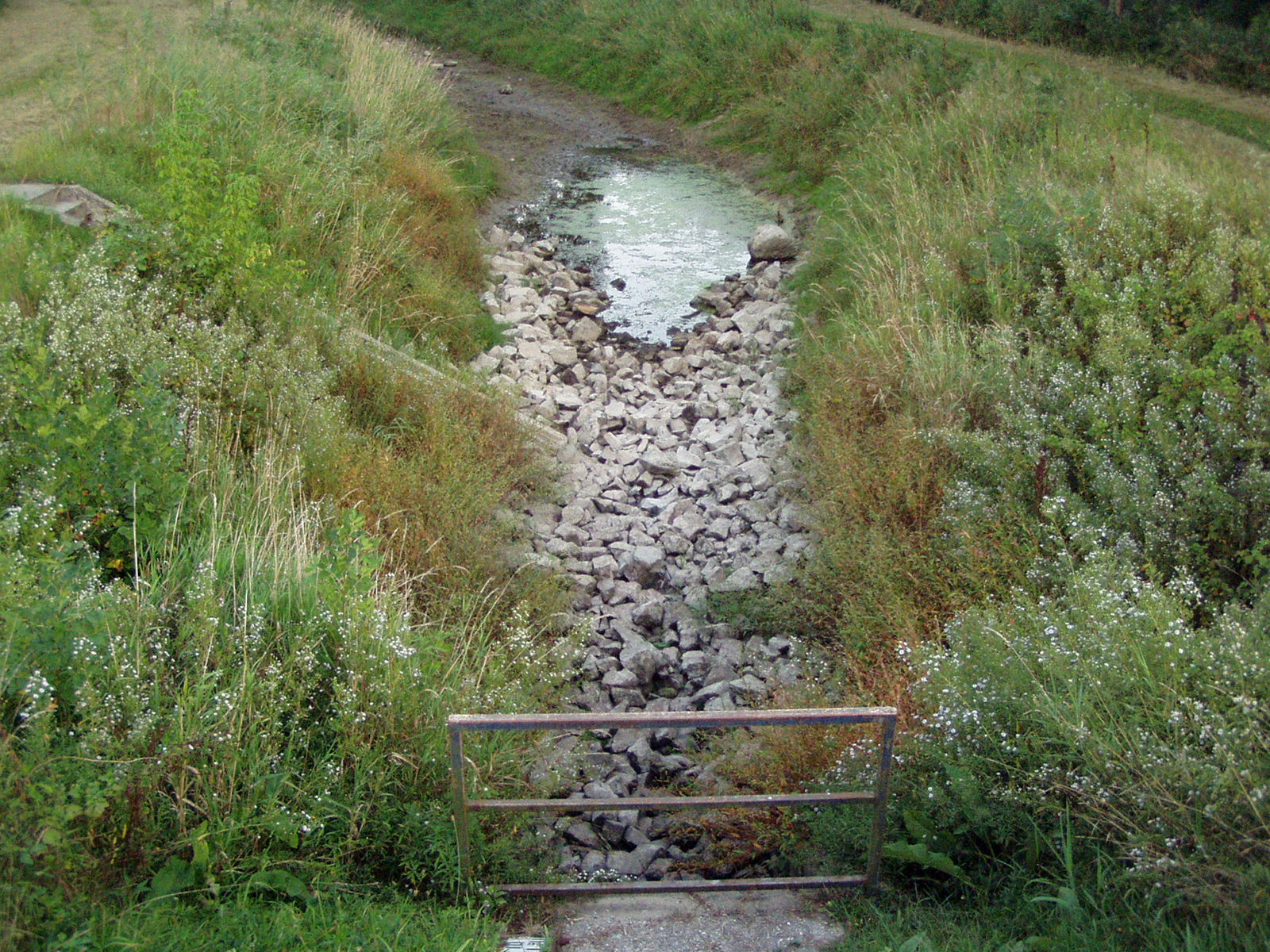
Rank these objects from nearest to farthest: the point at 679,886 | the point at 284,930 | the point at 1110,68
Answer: the point at 284,930 → the point at 679,886 → the point at 1110,68

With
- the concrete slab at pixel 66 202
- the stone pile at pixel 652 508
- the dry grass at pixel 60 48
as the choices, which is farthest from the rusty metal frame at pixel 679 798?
the dry grass at pixel 60 48

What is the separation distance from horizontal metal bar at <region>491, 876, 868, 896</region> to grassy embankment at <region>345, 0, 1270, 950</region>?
0.50ft

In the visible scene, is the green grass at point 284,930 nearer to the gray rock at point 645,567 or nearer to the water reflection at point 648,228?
the gray rock at point 645,567

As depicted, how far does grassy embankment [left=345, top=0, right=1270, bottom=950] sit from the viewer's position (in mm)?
3354

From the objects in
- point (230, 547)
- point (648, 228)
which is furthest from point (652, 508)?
point (648, 228)

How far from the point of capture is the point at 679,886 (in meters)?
3.74

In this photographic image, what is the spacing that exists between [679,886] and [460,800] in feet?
2.85

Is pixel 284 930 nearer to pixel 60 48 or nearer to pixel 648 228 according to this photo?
pixel 60 48

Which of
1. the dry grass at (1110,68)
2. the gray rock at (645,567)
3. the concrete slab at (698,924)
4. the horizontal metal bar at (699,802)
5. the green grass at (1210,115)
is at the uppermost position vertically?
the dry grass at (1110,68)

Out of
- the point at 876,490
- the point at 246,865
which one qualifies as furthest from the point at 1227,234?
the point at 246,865

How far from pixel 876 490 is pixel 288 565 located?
3.45 meters

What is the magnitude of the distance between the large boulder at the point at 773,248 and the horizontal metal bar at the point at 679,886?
9294mm

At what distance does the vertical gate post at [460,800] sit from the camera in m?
3.46

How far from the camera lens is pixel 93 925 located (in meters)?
3.07
